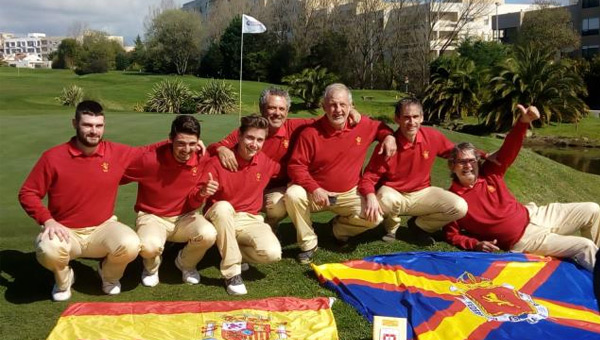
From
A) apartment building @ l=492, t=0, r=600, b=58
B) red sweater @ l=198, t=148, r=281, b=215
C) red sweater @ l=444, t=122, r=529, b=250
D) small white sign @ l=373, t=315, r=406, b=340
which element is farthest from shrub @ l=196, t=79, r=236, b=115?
apartment building @ l=492, t=0, r=600, b=58

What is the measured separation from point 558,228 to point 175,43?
58.6 metres

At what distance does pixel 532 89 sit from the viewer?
97.2 ft

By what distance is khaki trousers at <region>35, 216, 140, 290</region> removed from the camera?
4383mm

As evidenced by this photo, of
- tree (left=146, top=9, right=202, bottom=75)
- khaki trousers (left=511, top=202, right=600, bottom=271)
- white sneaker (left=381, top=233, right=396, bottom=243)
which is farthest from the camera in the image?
tree (left=146, top=9, right=202, bottom=75)

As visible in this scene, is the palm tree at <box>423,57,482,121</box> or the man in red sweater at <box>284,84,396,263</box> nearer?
the man in red sweater at <box>284,84,396,263</box>

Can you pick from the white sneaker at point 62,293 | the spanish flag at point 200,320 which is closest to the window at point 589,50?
the spanish flag at point 200,320

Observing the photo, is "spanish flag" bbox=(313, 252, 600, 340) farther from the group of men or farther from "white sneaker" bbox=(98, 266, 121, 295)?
"white sneaker" bbox=(98, 266, 121, 295)

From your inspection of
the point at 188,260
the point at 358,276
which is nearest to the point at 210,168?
the point at 188,260

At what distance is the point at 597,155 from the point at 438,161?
19680mm

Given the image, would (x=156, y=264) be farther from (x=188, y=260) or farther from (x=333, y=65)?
(x=333, y=65)

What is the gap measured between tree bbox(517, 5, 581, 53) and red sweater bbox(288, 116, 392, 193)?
159 feet

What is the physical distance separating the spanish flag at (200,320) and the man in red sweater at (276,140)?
57.2 inches

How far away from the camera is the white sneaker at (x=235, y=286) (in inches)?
188

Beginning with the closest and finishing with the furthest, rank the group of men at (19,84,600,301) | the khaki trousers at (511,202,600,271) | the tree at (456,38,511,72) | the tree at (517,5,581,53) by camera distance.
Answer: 1. the group of men at (19,84,600,301)
2. the khaki trousers at (511,202,600,271)
3. the tree at (456,38,511,72)
4. the tree at (517,5,581,53)
